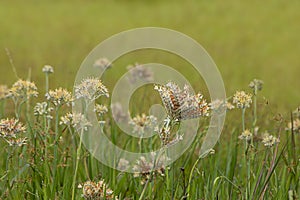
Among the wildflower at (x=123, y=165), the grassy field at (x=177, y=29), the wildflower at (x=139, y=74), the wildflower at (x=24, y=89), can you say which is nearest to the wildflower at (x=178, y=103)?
the wildflower at (x=123, y=165)

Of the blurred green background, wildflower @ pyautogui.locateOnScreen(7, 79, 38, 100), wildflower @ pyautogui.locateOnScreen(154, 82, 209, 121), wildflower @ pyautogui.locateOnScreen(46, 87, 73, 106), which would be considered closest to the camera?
wildflower @ pyautogui.locateOnScreen(154, 82, 209, 121)

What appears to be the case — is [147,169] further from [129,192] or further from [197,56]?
[197,56]

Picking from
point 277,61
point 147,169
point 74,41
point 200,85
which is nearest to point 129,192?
point 147,169

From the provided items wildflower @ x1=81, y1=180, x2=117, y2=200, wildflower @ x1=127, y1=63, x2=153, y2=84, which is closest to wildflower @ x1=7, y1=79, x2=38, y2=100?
wildflower @ x1=81, y1=180, x2=117, y2=200

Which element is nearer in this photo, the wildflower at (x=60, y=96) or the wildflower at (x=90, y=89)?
the wildflower at (x=90, y=89)

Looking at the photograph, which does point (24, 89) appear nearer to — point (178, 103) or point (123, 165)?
point (123, 165)

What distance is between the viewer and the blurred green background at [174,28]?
7102mm

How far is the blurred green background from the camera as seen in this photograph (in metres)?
7.10

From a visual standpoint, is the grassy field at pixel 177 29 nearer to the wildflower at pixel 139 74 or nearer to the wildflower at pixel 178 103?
the wildflower at pixel 139 74

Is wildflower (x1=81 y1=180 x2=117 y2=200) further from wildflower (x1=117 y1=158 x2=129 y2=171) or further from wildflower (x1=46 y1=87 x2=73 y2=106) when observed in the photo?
wildflower (x1=117 y1=158 x2=129 y2=171)

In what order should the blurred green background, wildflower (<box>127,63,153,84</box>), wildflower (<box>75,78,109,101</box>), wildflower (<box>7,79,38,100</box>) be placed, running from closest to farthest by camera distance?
wildflower (<box>75,78,109,101</box>) < wildflower (<box>7,79,38,100</box>) < wildflower (<box>127,63,153,84</box>) < the blurred green background

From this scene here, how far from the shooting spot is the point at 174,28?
361 inches

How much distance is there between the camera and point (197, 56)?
26.5ft

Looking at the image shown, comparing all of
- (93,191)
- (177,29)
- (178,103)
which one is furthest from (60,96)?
(177,29)
